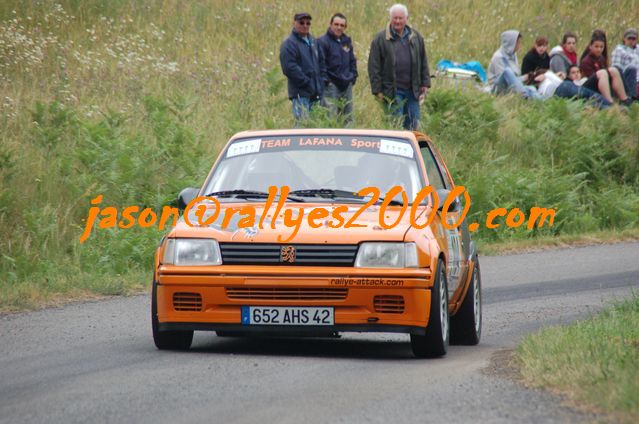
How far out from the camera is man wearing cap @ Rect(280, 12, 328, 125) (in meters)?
18.7

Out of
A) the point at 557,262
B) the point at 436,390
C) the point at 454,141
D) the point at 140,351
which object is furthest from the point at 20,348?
the point at 454,141

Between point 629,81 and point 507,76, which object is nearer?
point 507,76

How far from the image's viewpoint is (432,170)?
35.3 feet

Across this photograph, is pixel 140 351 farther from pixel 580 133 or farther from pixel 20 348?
pixel 580 133

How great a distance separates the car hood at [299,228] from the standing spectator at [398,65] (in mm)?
10513

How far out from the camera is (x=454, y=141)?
72.6ft

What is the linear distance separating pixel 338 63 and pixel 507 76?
6473 mm

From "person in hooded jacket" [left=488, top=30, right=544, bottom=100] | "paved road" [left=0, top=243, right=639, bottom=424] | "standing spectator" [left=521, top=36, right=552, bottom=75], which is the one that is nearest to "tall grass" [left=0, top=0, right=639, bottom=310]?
"person in hooded jacket" [left=488, top=30, right=544, bottom=100]

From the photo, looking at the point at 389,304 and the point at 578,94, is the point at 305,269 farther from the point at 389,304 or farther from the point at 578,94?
the point at 578,94

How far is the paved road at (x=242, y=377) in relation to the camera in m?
6.82

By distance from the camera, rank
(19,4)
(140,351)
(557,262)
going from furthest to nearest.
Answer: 1. (19,4)
2. (557,262)
3. (140,351)

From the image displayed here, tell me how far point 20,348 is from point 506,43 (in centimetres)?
1650

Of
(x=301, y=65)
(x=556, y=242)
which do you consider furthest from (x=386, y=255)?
(x=301, y=65)

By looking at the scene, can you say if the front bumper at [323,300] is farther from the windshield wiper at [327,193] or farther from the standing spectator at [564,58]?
the standing spectator at [564,58]
